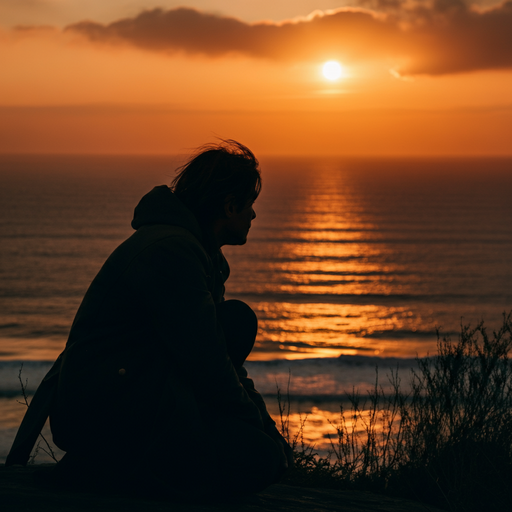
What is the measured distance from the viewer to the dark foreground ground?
80.0 inches

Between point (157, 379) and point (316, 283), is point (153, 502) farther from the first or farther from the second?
point (316, 283)

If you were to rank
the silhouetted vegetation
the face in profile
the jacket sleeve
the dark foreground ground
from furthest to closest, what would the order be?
the silhouetted vegetation → the face in profile → the dark foreground ground → the jacket sleeve

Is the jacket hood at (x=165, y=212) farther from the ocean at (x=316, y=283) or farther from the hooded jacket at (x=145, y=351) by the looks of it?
the ocean at (x=316, y=283)

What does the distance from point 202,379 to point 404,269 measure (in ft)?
152

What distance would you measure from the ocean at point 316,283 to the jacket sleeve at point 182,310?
0.82 meters

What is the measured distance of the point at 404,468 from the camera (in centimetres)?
409

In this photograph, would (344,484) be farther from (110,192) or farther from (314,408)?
(110,192)

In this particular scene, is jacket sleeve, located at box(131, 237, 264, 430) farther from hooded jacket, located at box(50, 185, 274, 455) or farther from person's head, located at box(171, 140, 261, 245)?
person's head, located at box(171, 140, 261, 245)

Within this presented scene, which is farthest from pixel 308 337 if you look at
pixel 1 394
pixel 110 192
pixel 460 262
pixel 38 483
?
pixel 110 192

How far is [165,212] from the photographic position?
6.85ft

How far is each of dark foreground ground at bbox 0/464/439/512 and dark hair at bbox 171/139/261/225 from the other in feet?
3.56

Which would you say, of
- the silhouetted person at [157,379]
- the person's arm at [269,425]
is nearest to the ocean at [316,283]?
the silhouetted person at [157,379]

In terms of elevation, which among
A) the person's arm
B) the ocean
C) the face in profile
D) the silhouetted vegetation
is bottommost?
the ocean

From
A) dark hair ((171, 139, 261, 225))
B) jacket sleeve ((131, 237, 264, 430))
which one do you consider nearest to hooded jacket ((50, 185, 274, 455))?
jacket sleeve ((131, 237, 264, 430))
